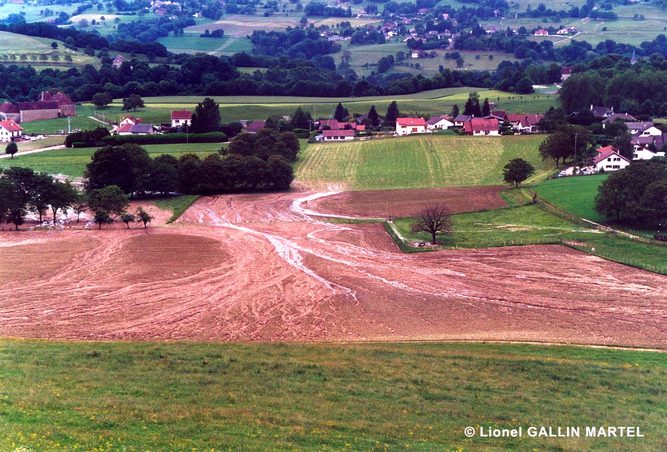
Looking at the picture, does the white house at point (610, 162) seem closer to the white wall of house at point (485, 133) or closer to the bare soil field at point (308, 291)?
the white wall of house at point (485, 133)

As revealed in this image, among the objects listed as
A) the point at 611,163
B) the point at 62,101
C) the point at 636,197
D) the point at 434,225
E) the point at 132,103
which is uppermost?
the point at 636,197

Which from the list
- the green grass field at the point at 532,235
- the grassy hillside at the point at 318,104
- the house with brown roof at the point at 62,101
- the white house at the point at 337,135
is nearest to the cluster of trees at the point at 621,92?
the grassy hillside at the point at 318,104

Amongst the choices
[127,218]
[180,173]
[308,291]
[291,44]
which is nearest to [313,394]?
[308,291]

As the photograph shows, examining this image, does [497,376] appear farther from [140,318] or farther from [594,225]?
[594,225]

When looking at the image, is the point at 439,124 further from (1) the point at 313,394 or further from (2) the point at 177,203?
(1) the point at 313,394

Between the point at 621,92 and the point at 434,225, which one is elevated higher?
the point at 621,92

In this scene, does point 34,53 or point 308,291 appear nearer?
point 308,291

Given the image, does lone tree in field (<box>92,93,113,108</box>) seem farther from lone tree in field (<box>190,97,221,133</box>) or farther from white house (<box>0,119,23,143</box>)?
lone tree in field (<box>190,97,221,133</box>)
